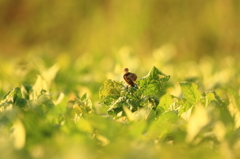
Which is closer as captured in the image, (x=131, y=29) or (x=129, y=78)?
(x=129, y=78)

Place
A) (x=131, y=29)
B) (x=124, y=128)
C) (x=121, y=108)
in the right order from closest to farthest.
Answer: (x=124, y=128)
(x=121, y=108)
(x=131, y=29)

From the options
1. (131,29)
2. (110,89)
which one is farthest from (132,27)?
(110,89)

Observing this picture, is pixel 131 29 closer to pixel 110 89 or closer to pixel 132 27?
pixel 132 27

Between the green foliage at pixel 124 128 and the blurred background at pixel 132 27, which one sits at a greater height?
the blurred background at pixel 132 27

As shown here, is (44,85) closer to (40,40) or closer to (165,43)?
(165,43)

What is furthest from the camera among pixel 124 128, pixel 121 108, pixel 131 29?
pixel 131 29

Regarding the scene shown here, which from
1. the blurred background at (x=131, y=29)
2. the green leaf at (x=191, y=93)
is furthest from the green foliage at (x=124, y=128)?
the blurred background at (x=131, y=29)

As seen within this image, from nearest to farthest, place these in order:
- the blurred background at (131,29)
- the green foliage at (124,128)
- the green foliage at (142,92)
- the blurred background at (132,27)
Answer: the green foliage at (124,128), the green foliage at (142,92), the blurred background at (131,29), the blurred background at (132,27)

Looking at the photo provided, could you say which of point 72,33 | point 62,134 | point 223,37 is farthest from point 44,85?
point 72,33

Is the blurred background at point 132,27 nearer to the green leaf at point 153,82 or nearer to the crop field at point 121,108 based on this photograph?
the crop field at point 121,108

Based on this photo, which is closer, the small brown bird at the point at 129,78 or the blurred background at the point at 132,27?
the small brown bird at the point at 129,78

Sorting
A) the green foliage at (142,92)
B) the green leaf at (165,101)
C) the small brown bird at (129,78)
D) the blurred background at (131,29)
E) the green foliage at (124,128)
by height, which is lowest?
the green foliage at (124,128)
